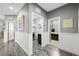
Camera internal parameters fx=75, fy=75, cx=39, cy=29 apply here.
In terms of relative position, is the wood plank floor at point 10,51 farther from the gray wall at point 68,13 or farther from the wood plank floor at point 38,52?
the gray wall at point 68,13

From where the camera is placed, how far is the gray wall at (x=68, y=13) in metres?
2.41

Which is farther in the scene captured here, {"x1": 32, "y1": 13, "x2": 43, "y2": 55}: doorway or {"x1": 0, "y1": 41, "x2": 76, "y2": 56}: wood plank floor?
{"x1": 32, "y1": 13, "x2": 43, "y2": 55}: doorway

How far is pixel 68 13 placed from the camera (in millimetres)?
2531

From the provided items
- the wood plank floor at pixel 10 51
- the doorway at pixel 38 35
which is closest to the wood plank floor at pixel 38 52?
the wood plank floor at pixel 10 51

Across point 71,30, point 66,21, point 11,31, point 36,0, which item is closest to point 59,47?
point 71,30

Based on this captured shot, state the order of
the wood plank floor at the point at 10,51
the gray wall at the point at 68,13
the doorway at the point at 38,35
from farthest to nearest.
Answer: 1. the doorway at the point at 38,35
2. the gray wall at the point at 68,13
3. the wood plank floor at the point at 10,51

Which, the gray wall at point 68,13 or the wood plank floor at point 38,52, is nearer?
the wood plank floor at point 38,52

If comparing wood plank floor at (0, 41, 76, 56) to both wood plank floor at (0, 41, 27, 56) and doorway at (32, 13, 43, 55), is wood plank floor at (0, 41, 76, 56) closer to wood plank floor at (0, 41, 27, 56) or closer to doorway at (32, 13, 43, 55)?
wood plank floor at (0, 41, 27, 56)

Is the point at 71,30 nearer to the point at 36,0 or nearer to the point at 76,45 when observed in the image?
the point at 76,45

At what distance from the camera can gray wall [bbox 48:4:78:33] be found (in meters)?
2.41

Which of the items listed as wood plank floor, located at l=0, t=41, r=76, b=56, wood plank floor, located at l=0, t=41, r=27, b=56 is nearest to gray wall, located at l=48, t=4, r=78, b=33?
wood plank floor, located at l=0, t=41, r=76, b=56

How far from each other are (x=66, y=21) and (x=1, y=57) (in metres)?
2.29

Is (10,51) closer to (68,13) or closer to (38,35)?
(38,35)

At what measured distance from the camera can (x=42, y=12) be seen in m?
2.55
